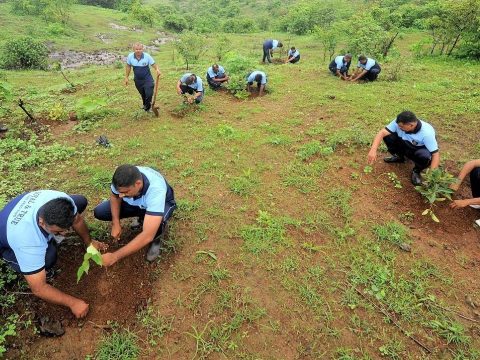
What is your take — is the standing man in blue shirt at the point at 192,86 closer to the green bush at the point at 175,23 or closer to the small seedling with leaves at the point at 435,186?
the small seedling with leaves at the point at 435,186

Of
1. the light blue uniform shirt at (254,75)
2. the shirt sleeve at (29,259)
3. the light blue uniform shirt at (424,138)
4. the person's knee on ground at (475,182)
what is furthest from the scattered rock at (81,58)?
the person's knee on ground at (475,182)

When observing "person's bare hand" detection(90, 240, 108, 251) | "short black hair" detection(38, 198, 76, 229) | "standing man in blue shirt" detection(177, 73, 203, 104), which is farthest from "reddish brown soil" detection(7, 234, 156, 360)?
"standing man in blue shirt" detection(177, 73, 203, 104)

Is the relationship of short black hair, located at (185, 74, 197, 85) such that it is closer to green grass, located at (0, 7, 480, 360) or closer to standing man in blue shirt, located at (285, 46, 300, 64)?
green grass, located at (0, 7, 480, 360)

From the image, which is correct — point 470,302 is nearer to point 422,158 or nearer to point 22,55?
point 422,158

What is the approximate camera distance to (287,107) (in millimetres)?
7250

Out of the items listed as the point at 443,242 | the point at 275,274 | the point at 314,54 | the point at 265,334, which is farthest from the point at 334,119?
the point at 314,54

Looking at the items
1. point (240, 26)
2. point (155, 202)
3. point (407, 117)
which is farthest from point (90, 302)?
point (240, 26)

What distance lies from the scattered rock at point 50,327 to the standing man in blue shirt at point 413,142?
4078 mm

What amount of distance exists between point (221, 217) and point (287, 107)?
4058mm

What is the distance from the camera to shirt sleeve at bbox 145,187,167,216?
294 centimetres

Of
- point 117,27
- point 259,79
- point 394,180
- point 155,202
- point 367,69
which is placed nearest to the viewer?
point 155,202

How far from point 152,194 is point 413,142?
11.4 feet

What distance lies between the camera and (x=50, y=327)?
2.76 meters

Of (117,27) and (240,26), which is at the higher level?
(240,26)
